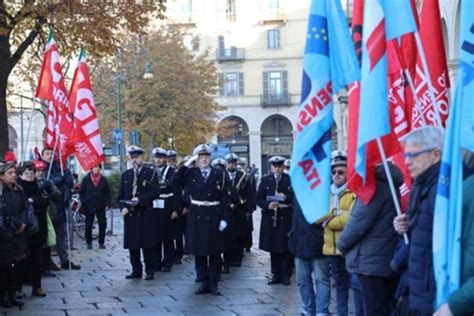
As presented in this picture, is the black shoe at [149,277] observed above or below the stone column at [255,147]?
below

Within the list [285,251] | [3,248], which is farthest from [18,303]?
[285,251]

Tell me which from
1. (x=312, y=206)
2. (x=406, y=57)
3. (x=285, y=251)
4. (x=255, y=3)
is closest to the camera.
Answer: (x=312, y=206)

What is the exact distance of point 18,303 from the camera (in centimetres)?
1000

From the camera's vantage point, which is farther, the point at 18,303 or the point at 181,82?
the point at 181,82

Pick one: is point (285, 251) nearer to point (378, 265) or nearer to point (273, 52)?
point (378, 265)

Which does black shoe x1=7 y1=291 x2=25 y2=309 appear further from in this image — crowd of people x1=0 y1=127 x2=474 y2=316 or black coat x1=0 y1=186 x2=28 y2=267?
black coat x1=0 y1=186 x2=28 y2=267

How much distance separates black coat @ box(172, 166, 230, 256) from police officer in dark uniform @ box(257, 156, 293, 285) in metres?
1.04

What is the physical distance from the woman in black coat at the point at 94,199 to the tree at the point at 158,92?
18656 mm

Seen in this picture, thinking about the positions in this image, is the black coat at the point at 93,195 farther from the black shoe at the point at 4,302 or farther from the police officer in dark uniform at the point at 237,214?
the black shoe at the point at 4,302

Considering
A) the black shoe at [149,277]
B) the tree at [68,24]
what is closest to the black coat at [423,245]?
the black shoe at [149,277]

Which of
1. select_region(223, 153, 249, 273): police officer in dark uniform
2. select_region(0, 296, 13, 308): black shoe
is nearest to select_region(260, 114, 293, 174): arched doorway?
select_region(223, 153, 249, 273): police officer in dark uniform

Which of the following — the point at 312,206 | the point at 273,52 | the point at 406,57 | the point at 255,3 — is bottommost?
the point at 312,206

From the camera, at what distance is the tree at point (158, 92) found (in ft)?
124

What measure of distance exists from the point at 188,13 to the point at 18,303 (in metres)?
55.9
